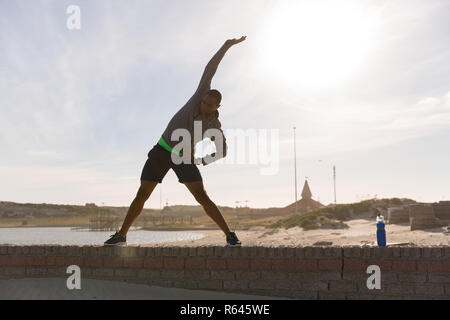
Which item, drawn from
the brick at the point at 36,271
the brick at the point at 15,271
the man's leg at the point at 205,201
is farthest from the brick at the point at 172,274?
the brick at the point at 15,271

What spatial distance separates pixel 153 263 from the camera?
5227mm

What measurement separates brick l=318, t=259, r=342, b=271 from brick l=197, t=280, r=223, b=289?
1199 mm

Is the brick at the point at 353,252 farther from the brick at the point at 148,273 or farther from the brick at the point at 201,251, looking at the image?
the brick at the point at 148,273

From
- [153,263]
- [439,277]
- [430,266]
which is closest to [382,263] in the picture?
[430,266]

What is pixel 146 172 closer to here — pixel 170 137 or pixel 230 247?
pixel 170 137

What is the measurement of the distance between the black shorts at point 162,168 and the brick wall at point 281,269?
0.91 metres

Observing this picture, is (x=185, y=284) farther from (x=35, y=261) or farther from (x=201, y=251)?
(x=35, y=261)

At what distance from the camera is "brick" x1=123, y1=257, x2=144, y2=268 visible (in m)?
5.27

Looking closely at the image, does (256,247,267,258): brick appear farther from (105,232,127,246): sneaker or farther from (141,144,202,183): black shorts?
(105,232,127,246): sneaker

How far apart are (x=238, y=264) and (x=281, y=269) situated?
51 cm

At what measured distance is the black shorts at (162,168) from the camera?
17.7 feet
